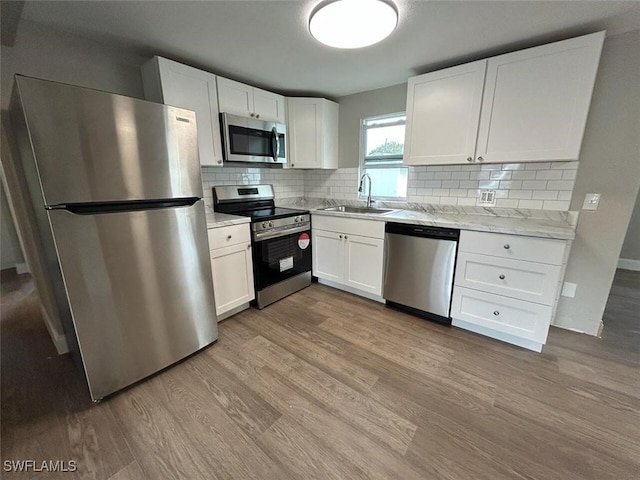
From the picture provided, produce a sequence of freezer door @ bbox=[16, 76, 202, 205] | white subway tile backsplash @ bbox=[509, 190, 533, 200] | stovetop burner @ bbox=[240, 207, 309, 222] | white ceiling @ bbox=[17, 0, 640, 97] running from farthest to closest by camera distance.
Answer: stovetop burner @ bbox=[240, 207, 309, 222] < white subway tile backsplash @ bbox=[509, 190, 533, 200] < white ceiling @ bbox=[17, 0, 640, 97] < freezer door @ bbox=[16, 76, 202, 205]

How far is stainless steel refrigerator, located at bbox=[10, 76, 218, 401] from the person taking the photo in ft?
4.06

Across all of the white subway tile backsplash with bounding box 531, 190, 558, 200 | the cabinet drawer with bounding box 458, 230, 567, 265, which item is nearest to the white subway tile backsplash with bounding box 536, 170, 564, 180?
the white subway tile backsplash with bounding box 531, 190, 558, 200

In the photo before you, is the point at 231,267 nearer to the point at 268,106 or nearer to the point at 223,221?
the point at 223,221

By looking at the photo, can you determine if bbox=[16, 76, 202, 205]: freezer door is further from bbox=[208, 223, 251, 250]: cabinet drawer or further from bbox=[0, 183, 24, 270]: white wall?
bbox=[0, 183, 24, 270]: white wall

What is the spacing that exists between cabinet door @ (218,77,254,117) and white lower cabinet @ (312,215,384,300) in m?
1.32

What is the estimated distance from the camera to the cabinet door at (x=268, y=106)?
104 inches

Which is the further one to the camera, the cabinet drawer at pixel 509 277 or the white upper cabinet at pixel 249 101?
the white upper cabinet at pixel 249 101

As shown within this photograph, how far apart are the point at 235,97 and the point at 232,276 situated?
1708mm

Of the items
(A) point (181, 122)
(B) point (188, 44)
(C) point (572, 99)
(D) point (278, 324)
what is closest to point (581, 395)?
(C) point (572, 99)

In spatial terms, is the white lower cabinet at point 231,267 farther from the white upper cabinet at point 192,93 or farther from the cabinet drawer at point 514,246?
the cabinet drawer at point 514,246

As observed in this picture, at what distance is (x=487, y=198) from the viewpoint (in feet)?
7.75

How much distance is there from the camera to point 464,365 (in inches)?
71.1

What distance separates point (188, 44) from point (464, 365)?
3051 mm

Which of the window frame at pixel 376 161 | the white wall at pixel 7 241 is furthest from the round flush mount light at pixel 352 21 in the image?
the white wall at pixel 7 241
